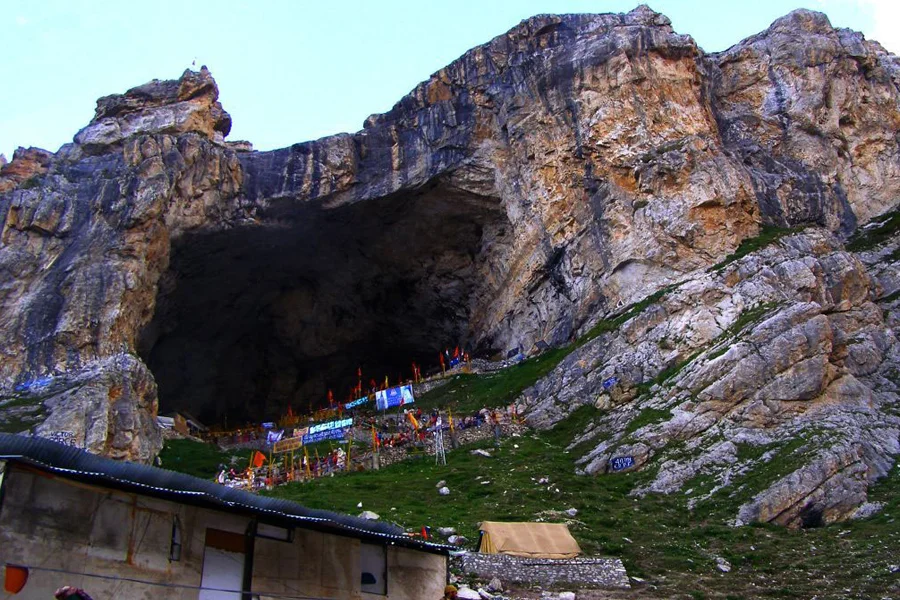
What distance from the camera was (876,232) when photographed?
177ft

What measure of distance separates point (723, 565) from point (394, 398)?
32.0 meters

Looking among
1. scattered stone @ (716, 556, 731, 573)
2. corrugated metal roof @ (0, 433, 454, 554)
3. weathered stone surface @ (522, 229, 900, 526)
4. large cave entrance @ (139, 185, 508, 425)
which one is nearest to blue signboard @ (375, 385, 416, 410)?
weathered stone surface @ (522, 229, 900, 526)

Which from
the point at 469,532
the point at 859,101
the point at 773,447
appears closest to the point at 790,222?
the point at 859,101

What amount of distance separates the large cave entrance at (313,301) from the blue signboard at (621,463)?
27.1m

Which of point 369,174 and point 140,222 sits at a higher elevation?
point 369,174

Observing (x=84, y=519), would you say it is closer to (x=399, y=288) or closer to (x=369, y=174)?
(x=369, y=174)

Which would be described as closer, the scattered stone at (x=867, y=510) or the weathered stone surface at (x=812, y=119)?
the scattered stone at (x=867, y=510)

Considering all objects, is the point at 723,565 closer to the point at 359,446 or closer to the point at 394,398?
the point at 359,446

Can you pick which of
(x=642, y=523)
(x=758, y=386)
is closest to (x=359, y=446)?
(x=642, y=523)

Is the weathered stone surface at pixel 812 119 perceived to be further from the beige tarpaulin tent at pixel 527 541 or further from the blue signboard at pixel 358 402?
the beige tarpaulin tent at pixel 527 541

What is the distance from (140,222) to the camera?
53.6 meters

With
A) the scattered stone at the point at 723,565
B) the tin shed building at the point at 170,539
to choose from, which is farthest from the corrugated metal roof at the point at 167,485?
the scattered stone at the point at 723,565

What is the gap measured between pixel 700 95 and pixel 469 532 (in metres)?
43.0

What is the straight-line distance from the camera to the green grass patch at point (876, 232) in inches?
2073
